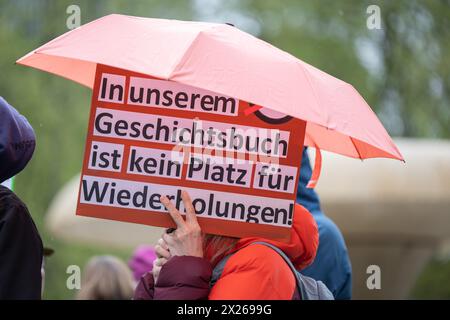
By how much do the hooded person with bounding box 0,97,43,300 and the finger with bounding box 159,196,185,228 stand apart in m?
0.49

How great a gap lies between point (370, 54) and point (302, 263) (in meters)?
12.2

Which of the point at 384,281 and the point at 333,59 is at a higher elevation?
the point at 333,59

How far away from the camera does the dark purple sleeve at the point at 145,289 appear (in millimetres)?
3693

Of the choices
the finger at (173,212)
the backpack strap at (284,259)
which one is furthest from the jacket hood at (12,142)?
the backpack strap at (284,259)

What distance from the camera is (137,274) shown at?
7543mm

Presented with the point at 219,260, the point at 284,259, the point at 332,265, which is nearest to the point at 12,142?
the point at 219,260

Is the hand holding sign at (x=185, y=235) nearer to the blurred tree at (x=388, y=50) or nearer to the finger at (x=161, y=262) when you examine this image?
the finger at (x=161, y=262)

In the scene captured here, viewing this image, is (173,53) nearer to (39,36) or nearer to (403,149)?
(403,149)

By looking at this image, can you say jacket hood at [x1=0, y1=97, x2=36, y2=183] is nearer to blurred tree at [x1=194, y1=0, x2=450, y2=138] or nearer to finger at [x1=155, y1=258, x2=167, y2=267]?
finger at [x1=155, y1=258, x2=167, y2=267]

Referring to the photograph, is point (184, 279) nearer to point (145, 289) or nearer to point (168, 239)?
point (168, 239)

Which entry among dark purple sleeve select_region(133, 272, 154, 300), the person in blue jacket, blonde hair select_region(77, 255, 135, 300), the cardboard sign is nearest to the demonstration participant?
blonde hair select_region(77, 255, 135, 300)

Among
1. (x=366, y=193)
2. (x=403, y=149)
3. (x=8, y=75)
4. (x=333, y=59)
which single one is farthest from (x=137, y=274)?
(x=8, y=75)

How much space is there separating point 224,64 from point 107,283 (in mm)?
3645

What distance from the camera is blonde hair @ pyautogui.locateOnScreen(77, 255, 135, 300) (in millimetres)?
6855
